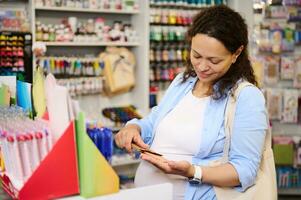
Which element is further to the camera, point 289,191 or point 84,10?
point 289,191

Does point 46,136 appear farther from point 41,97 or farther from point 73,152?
point 41,97

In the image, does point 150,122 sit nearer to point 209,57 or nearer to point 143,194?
point 209,57

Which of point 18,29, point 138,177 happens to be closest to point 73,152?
point 138,177

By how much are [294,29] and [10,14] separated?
2.94 meters

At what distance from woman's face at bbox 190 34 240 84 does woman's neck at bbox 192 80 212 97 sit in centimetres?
8

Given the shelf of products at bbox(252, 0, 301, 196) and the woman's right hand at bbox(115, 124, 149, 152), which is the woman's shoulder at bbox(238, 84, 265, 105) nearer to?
the woman's right hand at bbox(115, 124, 149, 152)

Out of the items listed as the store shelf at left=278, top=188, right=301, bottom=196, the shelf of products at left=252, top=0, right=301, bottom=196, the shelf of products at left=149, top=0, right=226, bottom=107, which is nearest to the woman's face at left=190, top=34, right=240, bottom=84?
the shelf of products at left=149, top=0, right=226, bottom=107

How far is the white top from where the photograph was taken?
1.83m

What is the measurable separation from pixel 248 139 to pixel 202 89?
14.6 inches

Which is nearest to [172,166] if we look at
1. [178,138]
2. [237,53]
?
[178,138]

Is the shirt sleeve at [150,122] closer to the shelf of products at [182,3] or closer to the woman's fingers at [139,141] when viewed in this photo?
the woman's fingers at [139,141]

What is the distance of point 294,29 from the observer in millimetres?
4832

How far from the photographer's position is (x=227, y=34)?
1781 mm

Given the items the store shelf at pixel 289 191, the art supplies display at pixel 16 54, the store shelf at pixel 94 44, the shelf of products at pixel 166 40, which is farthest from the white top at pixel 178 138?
the store shelf at pixel 289 191
